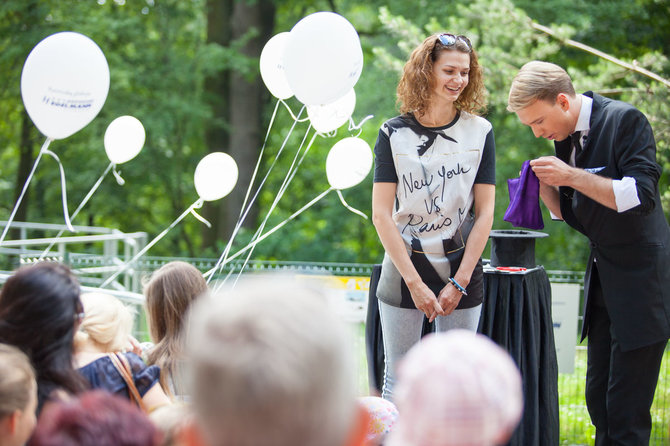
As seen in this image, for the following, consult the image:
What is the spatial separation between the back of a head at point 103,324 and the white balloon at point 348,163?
2.34m

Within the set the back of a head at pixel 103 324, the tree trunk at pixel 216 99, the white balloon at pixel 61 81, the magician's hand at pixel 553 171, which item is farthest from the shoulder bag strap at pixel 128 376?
the tree trunk at pixel 216 99

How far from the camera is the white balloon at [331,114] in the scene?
13.6ft

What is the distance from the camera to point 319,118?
4.20 m

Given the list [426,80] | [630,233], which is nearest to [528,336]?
[630,233]

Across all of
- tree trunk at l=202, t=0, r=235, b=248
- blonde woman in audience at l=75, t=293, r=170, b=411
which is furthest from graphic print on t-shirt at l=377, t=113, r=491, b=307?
tree trunk at l=202, t=0, r=235, b=248

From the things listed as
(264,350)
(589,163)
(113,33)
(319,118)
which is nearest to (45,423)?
(264,350)

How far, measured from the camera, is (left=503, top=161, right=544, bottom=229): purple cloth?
115 inches

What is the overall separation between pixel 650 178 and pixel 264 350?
2.00 meters

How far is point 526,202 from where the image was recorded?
294cm

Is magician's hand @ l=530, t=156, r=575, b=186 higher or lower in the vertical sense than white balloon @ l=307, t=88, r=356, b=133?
lower

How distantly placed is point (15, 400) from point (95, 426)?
46cm

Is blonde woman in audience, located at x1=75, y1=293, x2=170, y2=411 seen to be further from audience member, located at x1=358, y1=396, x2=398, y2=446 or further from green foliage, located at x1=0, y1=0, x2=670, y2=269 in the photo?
green foliage, located at x1=0, y1=0, x2=670, y2=269

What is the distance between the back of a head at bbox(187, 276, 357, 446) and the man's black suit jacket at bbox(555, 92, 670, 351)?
6.15ft

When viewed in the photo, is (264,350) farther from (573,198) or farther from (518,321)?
(518,321)
